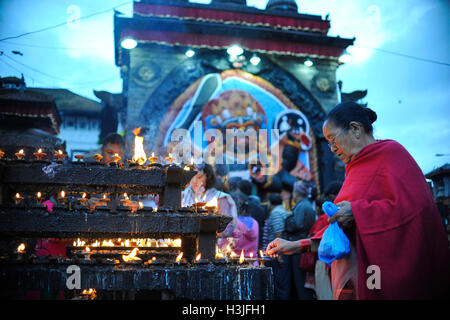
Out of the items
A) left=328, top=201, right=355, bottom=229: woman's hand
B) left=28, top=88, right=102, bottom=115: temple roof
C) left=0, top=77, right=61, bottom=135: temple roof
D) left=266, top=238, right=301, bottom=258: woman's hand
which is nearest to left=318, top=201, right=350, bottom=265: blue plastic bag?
left=328, top=201, right=355, bottom=229: woman's hand

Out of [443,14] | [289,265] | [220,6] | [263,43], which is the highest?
[220,6]

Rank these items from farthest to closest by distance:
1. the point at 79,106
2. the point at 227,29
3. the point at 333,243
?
the point at 79,106 < the point at 227,29 < the point at 333,243

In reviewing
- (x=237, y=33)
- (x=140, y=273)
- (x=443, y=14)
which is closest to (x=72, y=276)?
(x=140, y=273)

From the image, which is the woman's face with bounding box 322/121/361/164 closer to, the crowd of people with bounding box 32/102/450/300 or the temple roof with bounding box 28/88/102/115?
the crowd of people with bounding box 32/102/450/300

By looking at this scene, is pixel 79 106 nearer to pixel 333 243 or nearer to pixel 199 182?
pixel 199 182

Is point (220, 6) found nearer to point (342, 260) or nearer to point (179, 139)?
point (179, 139)

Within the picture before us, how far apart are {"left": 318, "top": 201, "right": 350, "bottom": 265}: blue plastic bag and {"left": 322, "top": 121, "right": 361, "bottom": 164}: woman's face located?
507 millimetres

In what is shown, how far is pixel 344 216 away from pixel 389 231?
0.31 metres

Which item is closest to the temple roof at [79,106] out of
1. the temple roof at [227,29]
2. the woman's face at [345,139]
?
the temple roof at [227,29]

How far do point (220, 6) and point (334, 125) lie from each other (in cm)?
1490

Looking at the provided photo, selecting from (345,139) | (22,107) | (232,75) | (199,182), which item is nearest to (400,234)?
(345,139)

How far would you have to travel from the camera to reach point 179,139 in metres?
14.2

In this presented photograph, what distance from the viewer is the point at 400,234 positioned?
7.89 ft

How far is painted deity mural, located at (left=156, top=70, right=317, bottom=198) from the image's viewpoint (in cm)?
1459
